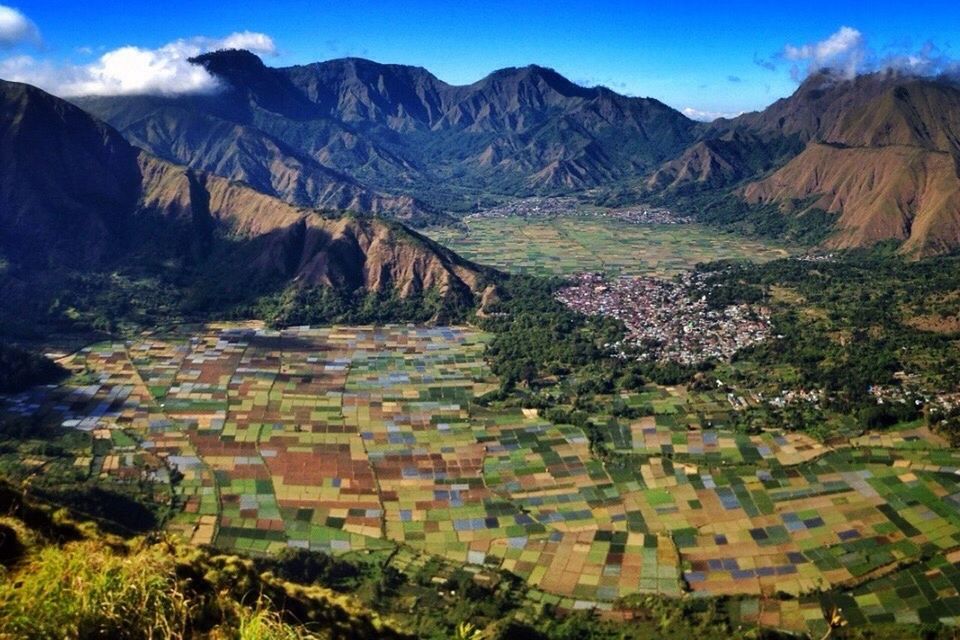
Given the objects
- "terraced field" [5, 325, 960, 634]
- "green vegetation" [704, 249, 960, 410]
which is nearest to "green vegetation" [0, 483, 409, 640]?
"terraced field" [5, 325, 960, 634]

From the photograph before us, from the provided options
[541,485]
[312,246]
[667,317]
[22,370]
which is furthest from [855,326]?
[22,370]

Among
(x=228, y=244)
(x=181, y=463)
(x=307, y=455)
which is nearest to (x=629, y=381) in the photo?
(x=307, y=455)

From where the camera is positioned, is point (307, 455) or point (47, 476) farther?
point (307, 455)

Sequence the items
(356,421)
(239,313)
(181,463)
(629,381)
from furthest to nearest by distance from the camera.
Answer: (239,313)
(629,381)
(356,421)
(181,463)

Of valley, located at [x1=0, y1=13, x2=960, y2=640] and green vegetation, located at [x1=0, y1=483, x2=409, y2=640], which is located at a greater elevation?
green vegetation, located at [x1=0, y1=483, x2=409, y2=640]

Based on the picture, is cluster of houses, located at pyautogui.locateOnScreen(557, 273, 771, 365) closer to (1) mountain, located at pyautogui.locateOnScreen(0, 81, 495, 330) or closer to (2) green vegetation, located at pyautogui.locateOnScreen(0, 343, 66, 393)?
(1) mountain, located at pyautogui.locateOnScreen(0, 81, 495, 330)

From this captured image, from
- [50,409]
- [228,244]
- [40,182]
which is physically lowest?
[50,409]

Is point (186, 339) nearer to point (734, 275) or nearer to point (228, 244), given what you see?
point (228, 244)
